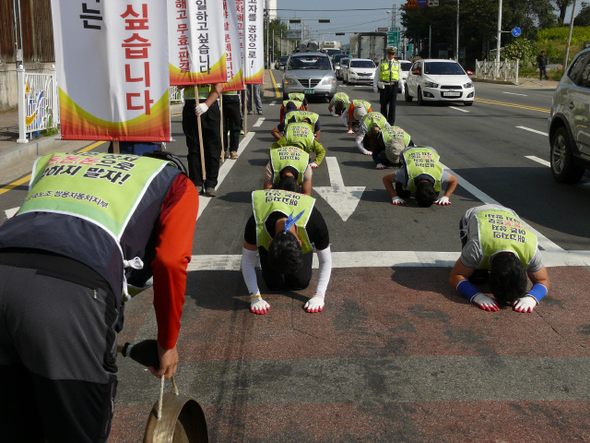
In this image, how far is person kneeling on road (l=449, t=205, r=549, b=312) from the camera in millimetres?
4715

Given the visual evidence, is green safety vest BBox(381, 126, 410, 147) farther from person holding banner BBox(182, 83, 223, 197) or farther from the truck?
the truck

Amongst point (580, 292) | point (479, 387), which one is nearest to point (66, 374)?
point (479, 387)

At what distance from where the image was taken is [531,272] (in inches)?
201

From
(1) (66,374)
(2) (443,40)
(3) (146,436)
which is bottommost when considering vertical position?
(3) (146,436)

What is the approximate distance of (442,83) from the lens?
24.1 meters

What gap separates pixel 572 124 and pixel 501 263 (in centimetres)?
518

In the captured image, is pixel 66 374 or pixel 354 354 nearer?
pixel 66 374

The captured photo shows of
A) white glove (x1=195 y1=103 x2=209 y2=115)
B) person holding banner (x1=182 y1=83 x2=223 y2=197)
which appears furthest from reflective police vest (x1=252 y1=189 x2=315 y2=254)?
person holding banner (x1=182 y1=83 x2=223 y2=197)

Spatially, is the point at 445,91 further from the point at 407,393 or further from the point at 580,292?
the point at 407,393

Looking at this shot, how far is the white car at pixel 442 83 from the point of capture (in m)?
24.1

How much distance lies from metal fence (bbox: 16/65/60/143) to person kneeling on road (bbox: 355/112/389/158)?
6324 mm

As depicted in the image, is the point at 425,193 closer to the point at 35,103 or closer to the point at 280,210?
the point at 280,210

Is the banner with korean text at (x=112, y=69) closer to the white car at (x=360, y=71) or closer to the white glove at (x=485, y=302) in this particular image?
the white glove at (x=485, y=302)

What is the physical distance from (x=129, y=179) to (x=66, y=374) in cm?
71
